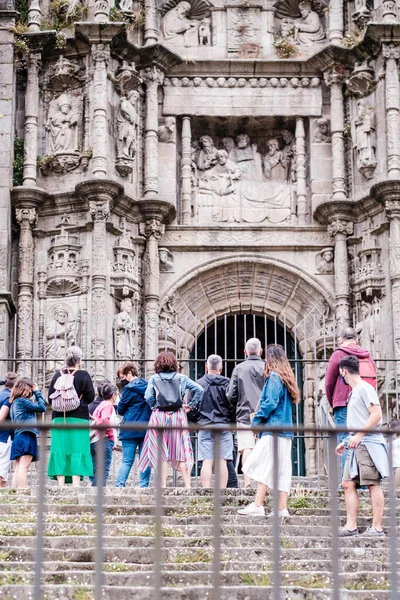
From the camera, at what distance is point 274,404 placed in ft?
34.1

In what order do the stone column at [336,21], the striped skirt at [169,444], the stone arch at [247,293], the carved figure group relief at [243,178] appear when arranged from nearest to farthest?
the striped skirt at [169,444]
the stone arch at [247,293]
the carved figure group relief at [243,178]
the stone column at [336,21]

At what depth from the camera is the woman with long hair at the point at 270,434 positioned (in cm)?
1019

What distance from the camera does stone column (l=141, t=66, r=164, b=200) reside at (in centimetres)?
1872

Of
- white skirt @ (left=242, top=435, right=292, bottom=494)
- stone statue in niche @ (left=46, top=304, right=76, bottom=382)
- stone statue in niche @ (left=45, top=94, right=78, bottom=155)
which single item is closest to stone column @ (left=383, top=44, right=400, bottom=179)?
stone statue in niche @ (left=45, top=94, right=78, bottom=155)

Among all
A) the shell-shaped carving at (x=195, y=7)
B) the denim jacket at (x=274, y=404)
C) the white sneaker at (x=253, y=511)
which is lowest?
the white sneaker at (x=253, y=511)

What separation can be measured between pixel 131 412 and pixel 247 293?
21.8 feet

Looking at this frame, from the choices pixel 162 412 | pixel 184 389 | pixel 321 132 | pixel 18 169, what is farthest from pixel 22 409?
pixel 321 132

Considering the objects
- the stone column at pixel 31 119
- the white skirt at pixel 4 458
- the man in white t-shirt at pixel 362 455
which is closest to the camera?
the man in white t-shirt at pixel 362 455

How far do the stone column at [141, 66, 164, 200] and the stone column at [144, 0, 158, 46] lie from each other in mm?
499

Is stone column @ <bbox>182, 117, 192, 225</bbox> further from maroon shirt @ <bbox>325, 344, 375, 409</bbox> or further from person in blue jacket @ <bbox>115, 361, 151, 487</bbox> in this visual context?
maroon shirt @ <bbox>325, 344, 375, 409</bbox>

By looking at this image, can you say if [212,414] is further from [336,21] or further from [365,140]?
[336,21]

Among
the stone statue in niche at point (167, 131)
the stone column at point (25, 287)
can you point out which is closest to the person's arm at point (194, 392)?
the stone column at point (25, 287)

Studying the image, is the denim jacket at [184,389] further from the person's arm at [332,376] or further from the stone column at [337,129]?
the stone column at [337,129]

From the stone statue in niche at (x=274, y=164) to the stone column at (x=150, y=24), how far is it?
7.98 ft
